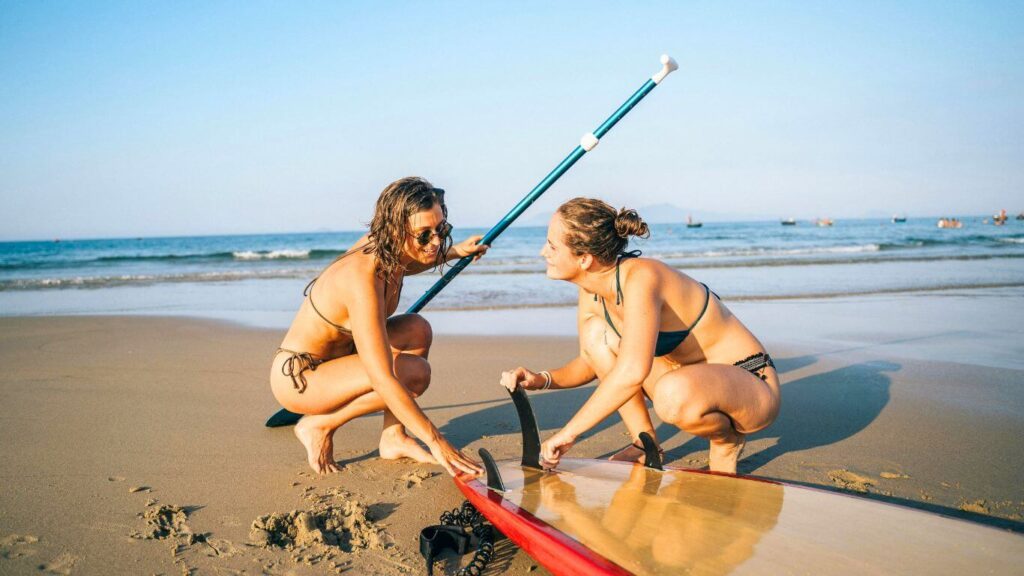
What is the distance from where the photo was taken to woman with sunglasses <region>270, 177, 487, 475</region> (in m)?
2.83

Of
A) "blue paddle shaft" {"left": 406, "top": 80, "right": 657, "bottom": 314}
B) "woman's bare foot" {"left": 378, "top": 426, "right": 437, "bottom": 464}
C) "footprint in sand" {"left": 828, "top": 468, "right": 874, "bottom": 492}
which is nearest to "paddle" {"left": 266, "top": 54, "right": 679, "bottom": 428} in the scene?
"blue paddle shaft" {"left": 406, "top": 80, "right": 657, "bottom": 314}

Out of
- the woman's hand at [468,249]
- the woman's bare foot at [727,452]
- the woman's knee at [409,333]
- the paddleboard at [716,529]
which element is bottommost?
the woman's bare foot at [727,452]

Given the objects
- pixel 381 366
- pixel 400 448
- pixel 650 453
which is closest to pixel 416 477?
pixel 400 448

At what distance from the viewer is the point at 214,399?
15.1ft

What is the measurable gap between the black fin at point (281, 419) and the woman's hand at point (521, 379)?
1699 millimetres

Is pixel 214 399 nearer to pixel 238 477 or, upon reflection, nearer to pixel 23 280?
pixel 238 477

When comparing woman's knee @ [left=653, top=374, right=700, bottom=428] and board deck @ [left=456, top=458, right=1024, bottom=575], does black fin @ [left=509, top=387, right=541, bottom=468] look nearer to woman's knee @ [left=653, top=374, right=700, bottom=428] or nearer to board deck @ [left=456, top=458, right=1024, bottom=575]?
board deck @ [left=456, top=458, right=1024, bottom=575]

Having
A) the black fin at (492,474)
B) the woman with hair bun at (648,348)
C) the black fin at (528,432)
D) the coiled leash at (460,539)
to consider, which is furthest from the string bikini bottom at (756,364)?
the coiled leash at (460,539)

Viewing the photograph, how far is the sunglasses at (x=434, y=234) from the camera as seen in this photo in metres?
3.07

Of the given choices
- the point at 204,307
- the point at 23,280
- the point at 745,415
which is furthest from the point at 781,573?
the point at 23,280

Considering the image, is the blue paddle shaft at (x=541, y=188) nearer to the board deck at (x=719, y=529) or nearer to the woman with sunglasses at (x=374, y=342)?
the woman with sunglasses at (x=374, y=342)

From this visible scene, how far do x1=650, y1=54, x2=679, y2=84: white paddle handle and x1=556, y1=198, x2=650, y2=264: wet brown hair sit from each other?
127 centimetres

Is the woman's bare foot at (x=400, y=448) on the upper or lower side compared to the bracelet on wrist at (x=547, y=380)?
lower

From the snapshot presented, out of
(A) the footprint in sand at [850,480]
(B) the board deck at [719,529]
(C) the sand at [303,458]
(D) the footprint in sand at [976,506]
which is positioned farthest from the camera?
(A) the footprint in sand at [850,480]
